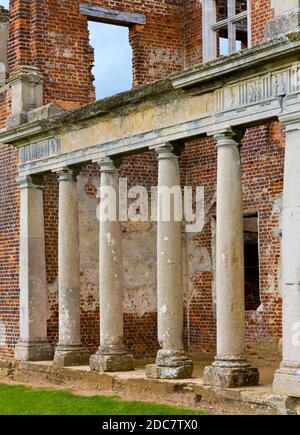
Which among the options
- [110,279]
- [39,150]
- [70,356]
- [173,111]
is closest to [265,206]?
[110,279]

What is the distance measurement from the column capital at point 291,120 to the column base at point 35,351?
680 cm

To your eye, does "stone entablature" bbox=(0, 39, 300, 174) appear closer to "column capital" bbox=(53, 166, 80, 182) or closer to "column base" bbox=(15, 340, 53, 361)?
"column capital" bbox=(53, 166, 80, 182)

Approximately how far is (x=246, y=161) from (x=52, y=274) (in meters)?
3.88

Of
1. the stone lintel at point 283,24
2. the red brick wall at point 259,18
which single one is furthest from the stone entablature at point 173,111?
the red brick wall at point 259,18

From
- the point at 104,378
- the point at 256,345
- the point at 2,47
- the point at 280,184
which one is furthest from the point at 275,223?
the point at 2,47

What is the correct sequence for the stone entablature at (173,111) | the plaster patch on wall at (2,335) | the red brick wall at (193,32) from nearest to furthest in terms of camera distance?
1. the stone entablature at (173,111)
2. the plaster patch on wall at (2,335)
3. the red brick wall at (193,32)

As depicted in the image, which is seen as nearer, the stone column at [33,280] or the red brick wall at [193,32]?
the stone column at [33,280]

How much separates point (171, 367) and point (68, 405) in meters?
1.47

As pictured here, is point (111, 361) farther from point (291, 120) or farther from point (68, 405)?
point (291, 120)

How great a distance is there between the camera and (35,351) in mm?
15320

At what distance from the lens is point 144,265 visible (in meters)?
16.8

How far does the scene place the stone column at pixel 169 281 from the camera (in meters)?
12.4

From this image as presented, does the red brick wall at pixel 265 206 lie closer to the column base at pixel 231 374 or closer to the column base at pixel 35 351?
the column base at pixel 35 351

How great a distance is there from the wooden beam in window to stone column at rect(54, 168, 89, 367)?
364 centimetres
